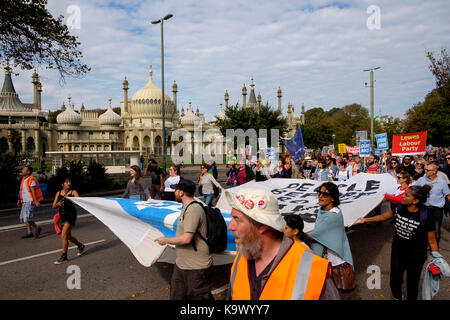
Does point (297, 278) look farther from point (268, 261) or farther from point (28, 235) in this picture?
point (28, 235)

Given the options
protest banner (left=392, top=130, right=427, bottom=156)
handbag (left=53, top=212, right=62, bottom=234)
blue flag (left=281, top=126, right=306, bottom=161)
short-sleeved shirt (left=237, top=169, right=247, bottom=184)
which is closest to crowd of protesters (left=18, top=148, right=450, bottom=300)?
handbag (left=53, top=212, right=62, bottom=234)

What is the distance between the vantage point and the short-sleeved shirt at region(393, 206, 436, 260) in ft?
14.9

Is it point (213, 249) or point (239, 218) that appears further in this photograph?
point (213, 249)

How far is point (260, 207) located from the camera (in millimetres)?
2445

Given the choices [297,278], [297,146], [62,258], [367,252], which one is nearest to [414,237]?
[297,278]

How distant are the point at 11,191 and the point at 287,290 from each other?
17086 millimetres

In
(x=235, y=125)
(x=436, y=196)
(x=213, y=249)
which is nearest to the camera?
(x=213, y=249)

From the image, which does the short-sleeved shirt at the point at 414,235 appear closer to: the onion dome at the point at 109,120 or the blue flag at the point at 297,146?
the blue flag at the point at 297,146

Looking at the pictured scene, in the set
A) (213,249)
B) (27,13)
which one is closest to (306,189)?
(213,249)

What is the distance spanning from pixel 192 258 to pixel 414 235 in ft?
9.03

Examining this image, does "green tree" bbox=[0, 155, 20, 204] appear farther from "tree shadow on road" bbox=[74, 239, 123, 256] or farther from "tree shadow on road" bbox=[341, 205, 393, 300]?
"tree shadow on road" bbox=[341, 205, 393, 300]

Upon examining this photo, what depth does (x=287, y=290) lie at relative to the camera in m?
2.26
